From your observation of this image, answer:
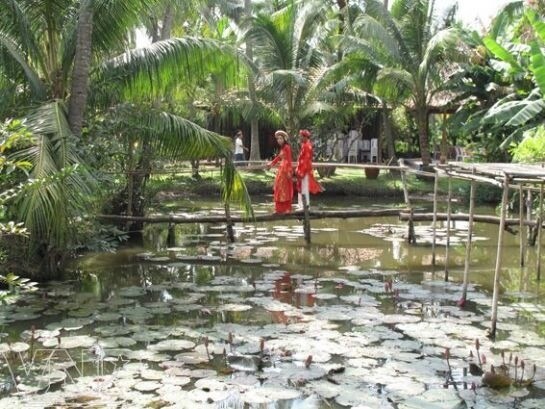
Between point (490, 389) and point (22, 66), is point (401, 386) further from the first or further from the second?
point (22, 66)

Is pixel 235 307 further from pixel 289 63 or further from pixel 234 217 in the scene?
pixel 289 63

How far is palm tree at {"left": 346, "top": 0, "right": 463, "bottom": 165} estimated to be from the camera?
18.8 meters

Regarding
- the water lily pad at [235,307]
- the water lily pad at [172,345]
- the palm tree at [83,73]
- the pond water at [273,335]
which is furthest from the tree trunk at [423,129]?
the water lily pad at [172,345]

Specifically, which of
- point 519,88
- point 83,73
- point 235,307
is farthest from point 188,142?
point 519,88

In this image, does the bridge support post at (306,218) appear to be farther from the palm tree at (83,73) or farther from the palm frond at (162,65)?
the palm frond at (162,65)

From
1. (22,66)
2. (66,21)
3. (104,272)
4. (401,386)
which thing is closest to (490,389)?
(401,386)

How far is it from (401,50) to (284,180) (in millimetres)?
9014

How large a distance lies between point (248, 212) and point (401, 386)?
17.3 feet

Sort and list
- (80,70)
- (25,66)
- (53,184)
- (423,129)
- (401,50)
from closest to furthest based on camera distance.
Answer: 1. (53,184)
2. (25,66)
3. (80,70)
4. (401,50)
5. (423,129)

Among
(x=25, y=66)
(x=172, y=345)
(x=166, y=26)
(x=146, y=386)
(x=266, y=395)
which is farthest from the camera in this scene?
(x=166, y=26)

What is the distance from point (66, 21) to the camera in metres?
9.49

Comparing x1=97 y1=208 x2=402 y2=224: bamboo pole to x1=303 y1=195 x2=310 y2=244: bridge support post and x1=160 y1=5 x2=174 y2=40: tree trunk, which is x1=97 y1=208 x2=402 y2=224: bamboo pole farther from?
x1=160 y1=5 x2=174 y2=40: tree trunk

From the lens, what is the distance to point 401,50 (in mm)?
19234

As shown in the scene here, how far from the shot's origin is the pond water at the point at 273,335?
A: 5.03 m
